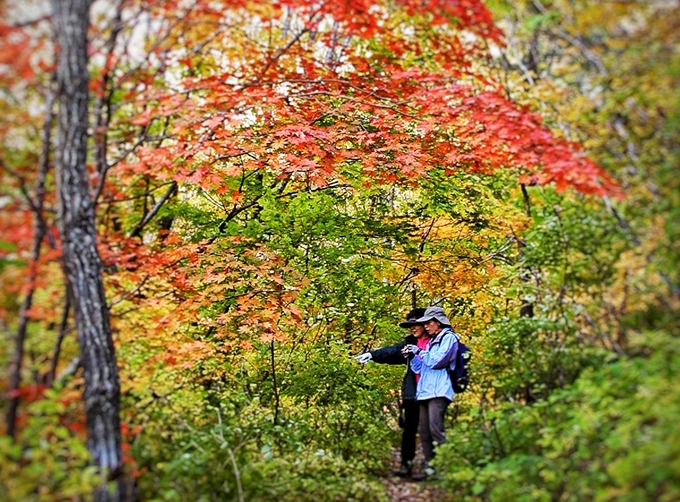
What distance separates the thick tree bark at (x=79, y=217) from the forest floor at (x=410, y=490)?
2.58 metres

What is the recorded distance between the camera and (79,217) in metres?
3.83

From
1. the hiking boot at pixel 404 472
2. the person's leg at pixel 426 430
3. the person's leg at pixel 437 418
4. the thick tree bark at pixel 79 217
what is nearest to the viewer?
the thick tree bark at pixel 79 217

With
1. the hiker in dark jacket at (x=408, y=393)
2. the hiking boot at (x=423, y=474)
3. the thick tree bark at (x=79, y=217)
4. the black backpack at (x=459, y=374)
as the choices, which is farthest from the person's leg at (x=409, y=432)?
the thick tree bark at (x=79, y=217)

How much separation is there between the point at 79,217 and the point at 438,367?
3.45 metres

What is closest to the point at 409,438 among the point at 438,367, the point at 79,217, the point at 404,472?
the point at 404,472

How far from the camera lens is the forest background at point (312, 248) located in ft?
11.9

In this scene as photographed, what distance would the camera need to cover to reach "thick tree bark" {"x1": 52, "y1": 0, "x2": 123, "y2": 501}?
3793 mm

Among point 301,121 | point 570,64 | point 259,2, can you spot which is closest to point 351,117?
point 301,121

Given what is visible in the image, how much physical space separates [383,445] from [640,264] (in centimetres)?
352

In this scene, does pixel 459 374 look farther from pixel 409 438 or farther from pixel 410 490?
pixel 410 490

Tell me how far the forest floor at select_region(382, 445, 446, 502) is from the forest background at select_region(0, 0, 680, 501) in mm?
193

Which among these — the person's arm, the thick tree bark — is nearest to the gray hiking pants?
the person's arm

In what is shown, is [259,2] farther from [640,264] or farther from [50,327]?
[640,264]

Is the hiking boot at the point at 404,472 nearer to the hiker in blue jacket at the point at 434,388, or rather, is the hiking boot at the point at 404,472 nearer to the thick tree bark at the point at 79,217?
the hiker in blue jacket at the point at 434,388
